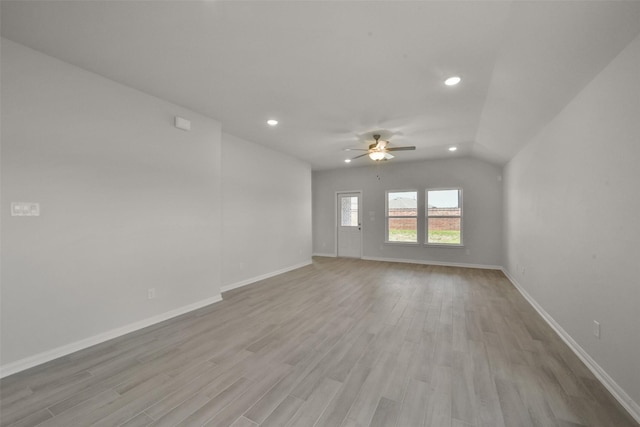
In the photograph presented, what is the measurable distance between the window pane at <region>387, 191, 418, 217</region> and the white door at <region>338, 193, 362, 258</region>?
96 centimetres

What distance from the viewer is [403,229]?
23.8 ft

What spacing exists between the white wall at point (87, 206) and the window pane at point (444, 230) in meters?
5.75

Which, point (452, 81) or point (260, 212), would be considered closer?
point (452, 81)

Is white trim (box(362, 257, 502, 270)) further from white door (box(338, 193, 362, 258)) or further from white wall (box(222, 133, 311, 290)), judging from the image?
white wall (box(222, 133, 311, 290))

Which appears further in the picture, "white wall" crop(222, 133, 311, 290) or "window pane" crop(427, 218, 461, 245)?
"window pane" crop(427, 218, 461, 245)

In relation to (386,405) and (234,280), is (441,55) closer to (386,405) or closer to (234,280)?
(386,405)

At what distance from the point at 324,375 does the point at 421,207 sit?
5.79 meters

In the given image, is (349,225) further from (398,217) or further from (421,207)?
(421,207)

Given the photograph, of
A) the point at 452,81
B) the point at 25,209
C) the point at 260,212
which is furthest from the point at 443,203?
the point at 25,209

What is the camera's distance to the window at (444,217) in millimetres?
6645

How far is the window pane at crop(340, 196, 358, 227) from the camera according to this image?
7.99 metres

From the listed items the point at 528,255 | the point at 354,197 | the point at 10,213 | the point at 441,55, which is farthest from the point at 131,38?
the point at 354,197

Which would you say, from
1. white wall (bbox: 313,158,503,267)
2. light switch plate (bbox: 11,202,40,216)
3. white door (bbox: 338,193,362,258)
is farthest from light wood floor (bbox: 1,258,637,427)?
white door (bbox: 338,193,362,258)

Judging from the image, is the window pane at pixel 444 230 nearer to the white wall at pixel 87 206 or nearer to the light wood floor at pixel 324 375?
the light wood floor at pixel 324 375
